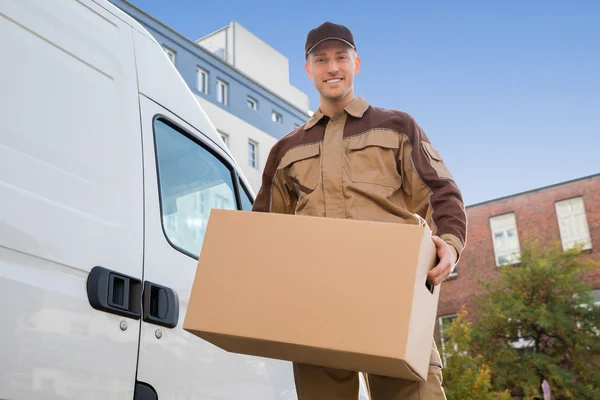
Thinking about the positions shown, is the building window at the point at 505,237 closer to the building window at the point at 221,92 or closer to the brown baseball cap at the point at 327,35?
the building window at the point at 221,92

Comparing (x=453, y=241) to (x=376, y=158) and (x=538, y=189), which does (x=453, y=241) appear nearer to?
(x=376, y=158)

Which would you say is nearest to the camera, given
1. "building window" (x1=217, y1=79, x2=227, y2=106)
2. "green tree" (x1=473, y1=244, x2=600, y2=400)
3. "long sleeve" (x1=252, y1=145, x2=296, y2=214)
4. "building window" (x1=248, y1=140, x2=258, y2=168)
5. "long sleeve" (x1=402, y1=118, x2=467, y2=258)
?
"long sleeve" (x1=402, y1=118, x2=467, y2=258)

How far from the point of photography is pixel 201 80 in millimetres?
23109

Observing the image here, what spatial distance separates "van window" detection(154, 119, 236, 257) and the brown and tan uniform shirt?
1.76 ft

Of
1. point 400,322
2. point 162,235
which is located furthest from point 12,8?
point 400,322

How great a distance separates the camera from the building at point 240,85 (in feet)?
72.4

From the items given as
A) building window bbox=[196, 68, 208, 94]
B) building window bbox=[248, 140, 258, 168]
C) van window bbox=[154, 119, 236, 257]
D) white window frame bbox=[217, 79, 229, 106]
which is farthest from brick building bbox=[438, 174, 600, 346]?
van window bbox=[154, 119, 236, 257]

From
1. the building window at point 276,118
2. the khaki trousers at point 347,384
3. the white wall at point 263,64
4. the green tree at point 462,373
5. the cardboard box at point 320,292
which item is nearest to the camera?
the cardboard box at point 320,292

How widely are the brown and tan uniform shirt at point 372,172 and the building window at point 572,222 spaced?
21.8m

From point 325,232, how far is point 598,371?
17.7m

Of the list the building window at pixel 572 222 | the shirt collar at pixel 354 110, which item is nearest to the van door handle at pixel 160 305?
the shirt collar at pixel 354 110

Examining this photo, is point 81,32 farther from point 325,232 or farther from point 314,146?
point 325,232

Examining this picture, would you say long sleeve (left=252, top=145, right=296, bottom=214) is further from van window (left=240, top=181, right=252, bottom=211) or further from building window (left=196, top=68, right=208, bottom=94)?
building window (left=196, top=68, right=208, bottom=94)

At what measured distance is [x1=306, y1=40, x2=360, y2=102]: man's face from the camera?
236 centimetres
